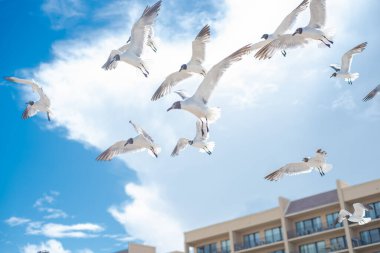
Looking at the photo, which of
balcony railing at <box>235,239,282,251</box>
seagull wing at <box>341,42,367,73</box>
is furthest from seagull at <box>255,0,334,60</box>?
balcony railing at <box>235,239,282,251</box>

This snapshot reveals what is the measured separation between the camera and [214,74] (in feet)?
53.2

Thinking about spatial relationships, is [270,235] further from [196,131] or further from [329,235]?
[196,131]

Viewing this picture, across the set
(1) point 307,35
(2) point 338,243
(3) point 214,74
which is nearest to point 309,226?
(2) point 338,243

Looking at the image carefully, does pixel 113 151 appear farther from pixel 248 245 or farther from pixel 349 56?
pixel 248 245

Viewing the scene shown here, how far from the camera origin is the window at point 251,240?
173 feet

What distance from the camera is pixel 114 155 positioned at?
19562 mm

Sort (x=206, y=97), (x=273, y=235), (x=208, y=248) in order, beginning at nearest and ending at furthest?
(x=206, y=97), (x=273, y=235), (x=208, y=248)

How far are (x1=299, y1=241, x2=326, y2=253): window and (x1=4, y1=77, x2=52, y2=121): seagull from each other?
33287mm

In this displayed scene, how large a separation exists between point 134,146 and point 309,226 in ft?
111

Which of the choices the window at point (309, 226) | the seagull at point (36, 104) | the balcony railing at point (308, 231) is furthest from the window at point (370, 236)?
the seagull at point (36, 104)

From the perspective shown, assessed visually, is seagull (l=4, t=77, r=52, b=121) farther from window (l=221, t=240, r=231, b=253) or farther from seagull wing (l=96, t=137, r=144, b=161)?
window (l=221, t=240, r=231, b=253)

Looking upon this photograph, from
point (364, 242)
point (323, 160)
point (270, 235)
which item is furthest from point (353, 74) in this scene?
point (270, 235)

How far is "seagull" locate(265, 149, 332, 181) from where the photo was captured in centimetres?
2033

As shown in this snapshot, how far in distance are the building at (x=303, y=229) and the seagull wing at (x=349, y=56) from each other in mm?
27474
